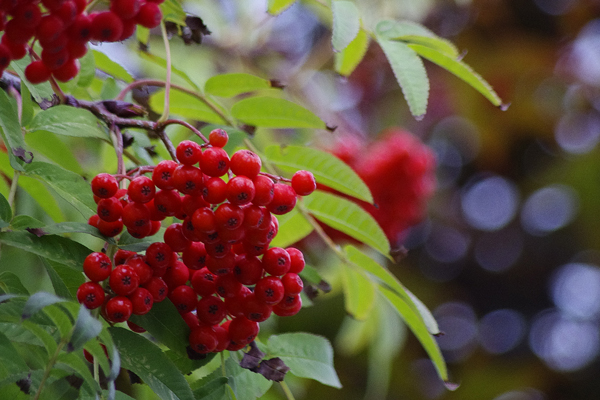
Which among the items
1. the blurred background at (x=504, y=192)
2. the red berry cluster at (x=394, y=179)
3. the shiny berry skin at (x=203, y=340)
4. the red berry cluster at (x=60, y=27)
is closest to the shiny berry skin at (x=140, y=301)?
the shiny berry skin at (x=203, y=340)

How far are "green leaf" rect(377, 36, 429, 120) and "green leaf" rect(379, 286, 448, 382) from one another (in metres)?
0.40

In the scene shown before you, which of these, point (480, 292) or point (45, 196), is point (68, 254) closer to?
point (45, 196)

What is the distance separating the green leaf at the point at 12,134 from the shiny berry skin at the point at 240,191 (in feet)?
1.11

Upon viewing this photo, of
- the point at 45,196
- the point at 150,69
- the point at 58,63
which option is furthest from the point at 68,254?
the point at 150,69

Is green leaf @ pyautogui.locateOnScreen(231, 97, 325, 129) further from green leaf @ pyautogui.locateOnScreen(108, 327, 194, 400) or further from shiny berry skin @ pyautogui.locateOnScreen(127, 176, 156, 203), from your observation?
green leaf @ pyautogui.locateOnScreen(108, 327, 194, 400)

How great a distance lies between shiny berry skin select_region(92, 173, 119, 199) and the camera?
0.82m

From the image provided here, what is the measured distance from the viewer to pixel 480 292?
3730 mm

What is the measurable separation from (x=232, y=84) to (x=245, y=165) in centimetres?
44

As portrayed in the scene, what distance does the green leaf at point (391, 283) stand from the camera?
3.51 ft

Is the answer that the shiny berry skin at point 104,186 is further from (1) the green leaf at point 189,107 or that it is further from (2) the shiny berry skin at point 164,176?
(1) the green leaf at point 189,107

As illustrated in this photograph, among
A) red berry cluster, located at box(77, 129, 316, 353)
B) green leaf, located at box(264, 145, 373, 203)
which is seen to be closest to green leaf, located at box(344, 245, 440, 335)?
green leaf, located at box(264, 145, 373, 203)

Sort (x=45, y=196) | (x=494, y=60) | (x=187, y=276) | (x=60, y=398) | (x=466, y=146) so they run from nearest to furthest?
(x=60, y=398) < (x=187, y=276) < (x=45, y=196) < (x=494, y=60) < (x=466, y=146)

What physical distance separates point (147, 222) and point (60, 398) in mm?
265

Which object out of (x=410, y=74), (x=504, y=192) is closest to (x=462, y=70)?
(x=410, y=74)
